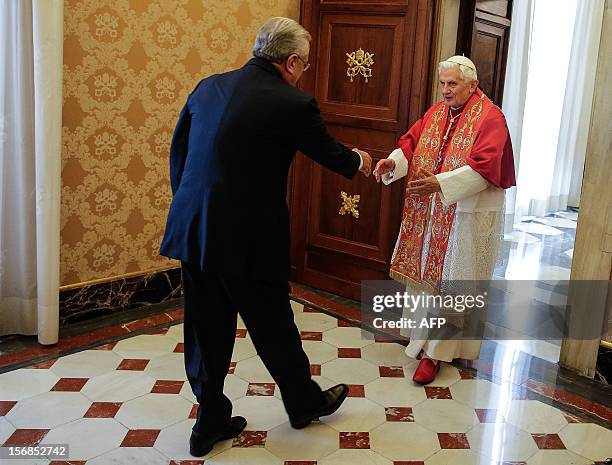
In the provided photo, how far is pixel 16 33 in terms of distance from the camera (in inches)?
135

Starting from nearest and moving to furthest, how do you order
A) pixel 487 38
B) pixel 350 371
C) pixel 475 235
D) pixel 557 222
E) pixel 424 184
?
1. pixel 424 184
2. pixel 475 235
3. pixel 350 371
4. pixel 487 38
5. pixel 557 222

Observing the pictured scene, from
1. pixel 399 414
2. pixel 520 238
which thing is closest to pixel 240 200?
pixel 399 414

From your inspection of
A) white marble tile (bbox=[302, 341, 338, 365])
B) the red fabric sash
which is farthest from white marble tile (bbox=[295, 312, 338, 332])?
the red fabric sash

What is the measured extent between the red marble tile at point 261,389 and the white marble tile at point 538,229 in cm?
432

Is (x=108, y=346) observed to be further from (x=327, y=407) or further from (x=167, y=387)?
(x=327, y=407)

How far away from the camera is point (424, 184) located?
3205mm

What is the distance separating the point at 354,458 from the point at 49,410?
4.17ft

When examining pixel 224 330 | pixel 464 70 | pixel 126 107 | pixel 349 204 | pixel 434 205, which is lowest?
pixel 224 330

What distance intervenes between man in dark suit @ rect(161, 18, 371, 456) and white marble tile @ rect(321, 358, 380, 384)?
77 cm

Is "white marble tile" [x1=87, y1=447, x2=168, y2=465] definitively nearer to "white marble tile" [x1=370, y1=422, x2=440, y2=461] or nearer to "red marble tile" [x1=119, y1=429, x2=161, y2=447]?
"red marble tile" [x1=119, y1=429, x2=161, y2=447]

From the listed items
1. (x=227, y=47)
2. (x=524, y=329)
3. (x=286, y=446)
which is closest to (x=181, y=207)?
(x=286, y=446)

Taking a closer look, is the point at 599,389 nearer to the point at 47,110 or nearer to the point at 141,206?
the point at 141,206

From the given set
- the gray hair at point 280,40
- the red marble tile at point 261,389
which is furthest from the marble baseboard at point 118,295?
the gray hair at point 280,40

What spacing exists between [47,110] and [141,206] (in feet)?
3.13
